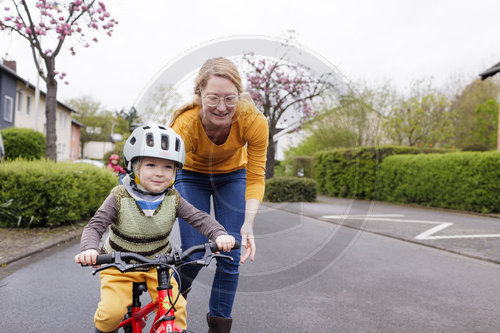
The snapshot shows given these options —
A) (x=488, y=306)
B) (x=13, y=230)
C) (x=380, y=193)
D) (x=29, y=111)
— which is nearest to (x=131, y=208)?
(x=488, y=306)

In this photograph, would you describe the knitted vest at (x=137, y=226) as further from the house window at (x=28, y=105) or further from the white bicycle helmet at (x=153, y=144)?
the house window at (x=28, y=105)

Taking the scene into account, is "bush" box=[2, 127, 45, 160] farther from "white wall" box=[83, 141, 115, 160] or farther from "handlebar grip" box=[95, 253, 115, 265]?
→ "white wall" box=[83, 141, 115, 160]

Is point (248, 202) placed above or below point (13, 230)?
above

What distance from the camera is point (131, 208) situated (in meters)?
2.27

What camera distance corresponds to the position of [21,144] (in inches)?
631

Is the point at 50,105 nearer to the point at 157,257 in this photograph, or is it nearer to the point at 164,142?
the point at 164,142

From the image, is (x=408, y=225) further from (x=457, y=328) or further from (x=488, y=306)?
(x=457, y=328)

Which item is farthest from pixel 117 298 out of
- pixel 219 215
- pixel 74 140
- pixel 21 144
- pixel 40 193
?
pixel 74 140

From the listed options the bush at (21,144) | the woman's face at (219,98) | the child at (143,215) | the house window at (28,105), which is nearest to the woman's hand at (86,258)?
the child at (143,215)

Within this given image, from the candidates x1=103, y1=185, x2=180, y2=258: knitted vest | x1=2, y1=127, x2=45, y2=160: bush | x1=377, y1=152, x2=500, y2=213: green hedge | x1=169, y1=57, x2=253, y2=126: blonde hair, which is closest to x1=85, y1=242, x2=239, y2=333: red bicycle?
x1=103, y1=185, x2=180, y2=258: knitted vest

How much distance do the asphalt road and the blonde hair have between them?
1.76m

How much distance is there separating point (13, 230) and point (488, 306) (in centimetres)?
692

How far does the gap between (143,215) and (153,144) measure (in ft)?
1.34

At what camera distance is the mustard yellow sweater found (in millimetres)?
2711
